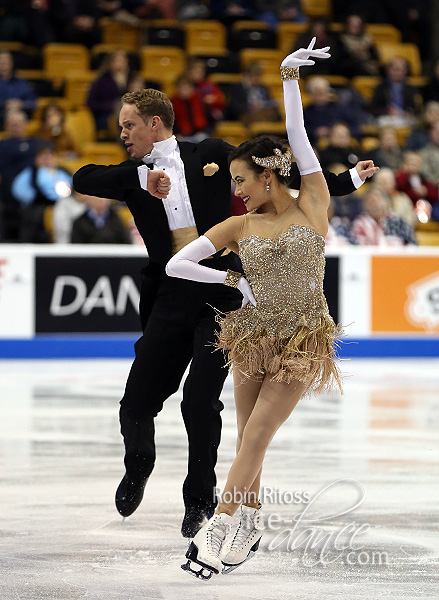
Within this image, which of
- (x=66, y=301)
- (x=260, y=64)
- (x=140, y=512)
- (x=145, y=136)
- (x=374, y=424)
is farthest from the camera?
(x=260, y=64)

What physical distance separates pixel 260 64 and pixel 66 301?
5120mm

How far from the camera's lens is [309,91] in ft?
42.9

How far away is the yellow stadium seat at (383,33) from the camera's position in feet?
50.1

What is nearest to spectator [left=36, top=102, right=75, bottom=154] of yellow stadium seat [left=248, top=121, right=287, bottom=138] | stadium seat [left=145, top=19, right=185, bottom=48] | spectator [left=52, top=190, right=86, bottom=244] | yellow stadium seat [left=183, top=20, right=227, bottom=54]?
spectator [left=52, top=190, right=86, bottom=244]

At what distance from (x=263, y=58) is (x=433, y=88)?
7.13 feet

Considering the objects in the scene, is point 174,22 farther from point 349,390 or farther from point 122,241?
point 349,390

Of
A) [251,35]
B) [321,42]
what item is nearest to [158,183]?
[321,42]

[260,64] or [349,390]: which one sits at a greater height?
[260,64]

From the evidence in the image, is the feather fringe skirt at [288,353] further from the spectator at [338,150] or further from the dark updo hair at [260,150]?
the spectator at [338,150]

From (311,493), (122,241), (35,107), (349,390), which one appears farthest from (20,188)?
(311,493)

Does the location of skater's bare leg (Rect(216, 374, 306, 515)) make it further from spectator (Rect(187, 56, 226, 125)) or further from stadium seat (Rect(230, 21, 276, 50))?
stadium seat (Rect(230, 21, 276, 50))

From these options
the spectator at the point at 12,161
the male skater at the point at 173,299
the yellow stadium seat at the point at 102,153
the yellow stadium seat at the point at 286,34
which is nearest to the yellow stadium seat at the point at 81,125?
the yellow stadium seat at the point at 102,153

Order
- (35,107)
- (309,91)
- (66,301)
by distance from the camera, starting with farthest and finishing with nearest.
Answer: (309,91), (35,107), (66,301)

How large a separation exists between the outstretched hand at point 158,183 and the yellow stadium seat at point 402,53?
38.0 ft
